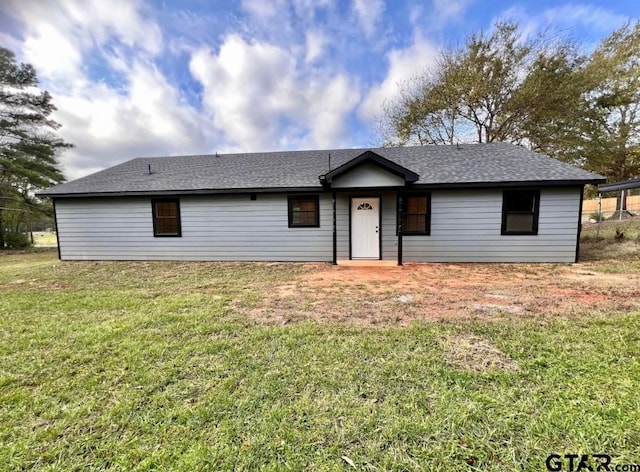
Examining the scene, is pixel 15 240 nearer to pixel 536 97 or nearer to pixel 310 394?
pixel 310 394

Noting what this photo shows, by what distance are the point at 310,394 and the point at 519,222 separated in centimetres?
821

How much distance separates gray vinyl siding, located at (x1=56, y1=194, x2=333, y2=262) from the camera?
8719 millimetres

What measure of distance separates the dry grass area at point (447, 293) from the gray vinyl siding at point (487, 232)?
592 mm

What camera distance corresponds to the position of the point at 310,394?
2.26 meters

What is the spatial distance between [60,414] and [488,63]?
21083mm

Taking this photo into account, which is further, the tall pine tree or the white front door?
the tall pine tree

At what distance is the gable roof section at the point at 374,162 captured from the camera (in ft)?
24.2

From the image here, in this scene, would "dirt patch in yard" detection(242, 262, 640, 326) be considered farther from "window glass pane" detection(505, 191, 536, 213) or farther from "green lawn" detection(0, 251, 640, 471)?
"window glass pane" detection(505, 191, 536, 213)

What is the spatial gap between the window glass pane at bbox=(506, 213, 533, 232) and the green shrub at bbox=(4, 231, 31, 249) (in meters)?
22.6

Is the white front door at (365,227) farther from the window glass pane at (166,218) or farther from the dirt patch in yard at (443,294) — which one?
the window glass pane at (166,218)

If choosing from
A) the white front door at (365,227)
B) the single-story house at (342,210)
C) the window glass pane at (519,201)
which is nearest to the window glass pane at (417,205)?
the single-story house at (342,210)

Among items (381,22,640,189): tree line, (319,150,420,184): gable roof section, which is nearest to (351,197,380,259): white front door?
(319,150,420,184): gable roof section

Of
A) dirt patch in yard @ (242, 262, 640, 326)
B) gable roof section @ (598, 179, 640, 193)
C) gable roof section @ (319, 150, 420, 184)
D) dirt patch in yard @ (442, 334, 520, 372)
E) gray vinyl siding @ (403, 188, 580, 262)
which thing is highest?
gable roof section @ (319, 150, 420, 184)

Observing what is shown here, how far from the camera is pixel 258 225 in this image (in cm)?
884
